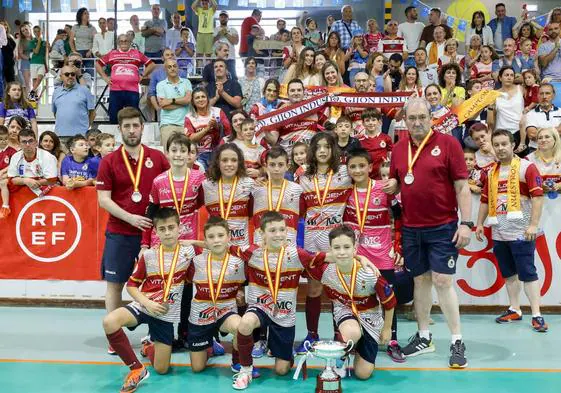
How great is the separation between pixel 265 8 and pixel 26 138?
14.4 metres

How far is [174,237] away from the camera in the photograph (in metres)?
5.71

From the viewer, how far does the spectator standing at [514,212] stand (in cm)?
701

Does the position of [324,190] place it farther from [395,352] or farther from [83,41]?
[83,41]

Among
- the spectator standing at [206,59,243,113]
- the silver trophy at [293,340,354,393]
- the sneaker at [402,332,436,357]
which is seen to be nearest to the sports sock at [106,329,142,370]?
the silver trophy at [293,340,354,393]

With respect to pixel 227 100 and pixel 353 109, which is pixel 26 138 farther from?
pixel 353 109

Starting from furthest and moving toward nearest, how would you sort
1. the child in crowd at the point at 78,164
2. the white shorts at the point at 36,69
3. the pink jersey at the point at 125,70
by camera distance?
the white shorts at the point at 36,69 → the pink jersey at the point at 125,70 → the child in crowd at the point at 78,164

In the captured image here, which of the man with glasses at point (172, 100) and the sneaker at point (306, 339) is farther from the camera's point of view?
the man with glasses at point (172, 100)

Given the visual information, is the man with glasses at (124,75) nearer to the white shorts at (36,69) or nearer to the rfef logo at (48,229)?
the white shorts at (36,69)

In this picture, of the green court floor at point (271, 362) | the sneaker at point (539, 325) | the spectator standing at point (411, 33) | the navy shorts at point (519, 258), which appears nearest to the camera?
the green court floor at point (271, 362)

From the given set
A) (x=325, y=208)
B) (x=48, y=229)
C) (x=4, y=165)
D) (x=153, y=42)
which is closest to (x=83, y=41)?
(x=153, y=42)

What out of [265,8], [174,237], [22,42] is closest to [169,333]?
[174,237]

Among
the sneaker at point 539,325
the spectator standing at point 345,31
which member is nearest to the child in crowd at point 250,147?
the sneaker at point 539,325

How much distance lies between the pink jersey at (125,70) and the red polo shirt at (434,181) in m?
6.78

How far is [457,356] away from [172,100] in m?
6.08
